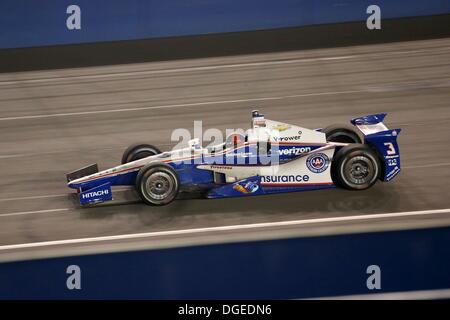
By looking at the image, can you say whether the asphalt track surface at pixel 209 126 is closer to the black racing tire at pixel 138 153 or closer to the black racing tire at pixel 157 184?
the black racing tire at pixel 157 184

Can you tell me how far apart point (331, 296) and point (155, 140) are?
793 centimetres

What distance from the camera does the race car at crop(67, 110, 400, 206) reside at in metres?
10.7

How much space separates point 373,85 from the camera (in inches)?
678

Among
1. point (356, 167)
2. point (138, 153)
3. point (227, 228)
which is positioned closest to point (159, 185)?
point (138, 153)

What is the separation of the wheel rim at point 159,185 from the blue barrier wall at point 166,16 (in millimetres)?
9546

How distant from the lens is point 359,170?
1091 cm

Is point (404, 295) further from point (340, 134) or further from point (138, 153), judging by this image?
point (138, 153)

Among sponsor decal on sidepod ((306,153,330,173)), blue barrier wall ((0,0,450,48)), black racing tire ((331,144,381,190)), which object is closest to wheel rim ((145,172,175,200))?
sponsor decal on sidepod ((306,153,330,173))

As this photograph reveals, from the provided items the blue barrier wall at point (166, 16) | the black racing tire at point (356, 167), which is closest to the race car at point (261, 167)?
the black racing tire at point (356, 167)

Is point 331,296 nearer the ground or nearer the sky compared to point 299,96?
nearer the ground

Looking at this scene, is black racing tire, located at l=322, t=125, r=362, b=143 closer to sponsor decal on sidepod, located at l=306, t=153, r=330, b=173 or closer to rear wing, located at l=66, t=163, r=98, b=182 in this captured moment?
sponsor decal on sidepod, located at l=306, t=153, r=330, b=173

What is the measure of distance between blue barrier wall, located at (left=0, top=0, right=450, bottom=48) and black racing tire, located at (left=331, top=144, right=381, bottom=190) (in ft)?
31.6
